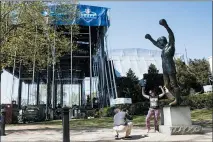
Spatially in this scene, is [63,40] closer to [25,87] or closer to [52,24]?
[52,24]

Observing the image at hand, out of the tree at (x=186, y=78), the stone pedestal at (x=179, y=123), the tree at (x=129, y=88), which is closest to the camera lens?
the stone pedestal at (x=179, y=123)

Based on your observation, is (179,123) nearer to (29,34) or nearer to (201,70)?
(29,34)

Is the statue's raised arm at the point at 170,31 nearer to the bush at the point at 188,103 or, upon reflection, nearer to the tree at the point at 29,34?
the tree at the point at 29,34

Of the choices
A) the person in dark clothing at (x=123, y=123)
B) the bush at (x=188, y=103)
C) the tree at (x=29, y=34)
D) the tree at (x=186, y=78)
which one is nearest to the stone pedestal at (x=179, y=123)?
the person in dark clothing at (x=123, y=123)

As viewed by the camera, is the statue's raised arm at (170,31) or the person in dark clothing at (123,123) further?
the statue's raised arm at (170,31)

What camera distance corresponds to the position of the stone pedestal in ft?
28.0

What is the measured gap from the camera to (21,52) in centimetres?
1534

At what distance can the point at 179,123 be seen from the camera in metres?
8.74

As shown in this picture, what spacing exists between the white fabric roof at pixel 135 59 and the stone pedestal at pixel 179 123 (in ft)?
120

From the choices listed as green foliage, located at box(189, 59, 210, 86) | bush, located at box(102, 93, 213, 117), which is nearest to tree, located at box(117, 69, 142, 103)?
green foliage, located at box(189, 59, 210, 86)

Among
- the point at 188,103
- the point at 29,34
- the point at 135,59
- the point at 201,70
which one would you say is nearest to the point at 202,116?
the point at 188,103

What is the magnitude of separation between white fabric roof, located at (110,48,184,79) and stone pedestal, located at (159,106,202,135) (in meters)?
36.7

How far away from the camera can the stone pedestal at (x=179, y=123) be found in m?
8.53

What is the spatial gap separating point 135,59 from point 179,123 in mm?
42250
